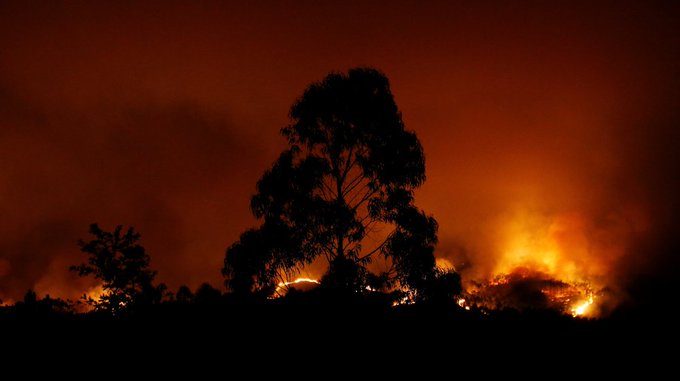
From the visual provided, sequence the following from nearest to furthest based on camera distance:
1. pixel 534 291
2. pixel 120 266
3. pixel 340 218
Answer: pixel 340 218 → pixel 120 266 → pixel 534 291

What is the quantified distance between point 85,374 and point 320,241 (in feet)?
27.1

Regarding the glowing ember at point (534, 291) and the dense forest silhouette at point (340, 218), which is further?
the glowing ember at point (534, 291)

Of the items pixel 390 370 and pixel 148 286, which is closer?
pixel 390 370

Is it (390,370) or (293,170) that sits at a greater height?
(293,170)

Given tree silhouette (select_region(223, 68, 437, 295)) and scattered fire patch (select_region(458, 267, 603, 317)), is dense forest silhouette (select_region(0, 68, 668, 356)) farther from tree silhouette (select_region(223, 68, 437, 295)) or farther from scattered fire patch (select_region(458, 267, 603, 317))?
scattered fire patch (select_region(458, 267, 603, 317))

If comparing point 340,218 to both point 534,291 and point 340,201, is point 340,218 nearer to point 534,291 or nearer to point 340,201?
point 340,201

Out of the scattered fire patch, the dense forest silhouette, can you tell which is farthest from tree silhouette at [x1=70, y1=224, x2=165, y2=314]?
the scattered fire patch

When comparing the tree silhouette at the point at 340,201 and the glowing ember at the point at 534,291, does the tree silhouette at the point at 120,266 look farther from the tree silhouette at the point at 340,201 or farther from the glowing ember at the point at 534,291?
the glowing ember at the point at 534,291

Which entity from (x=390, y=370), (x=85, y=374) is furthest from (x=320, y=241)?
(x=85, y=374)

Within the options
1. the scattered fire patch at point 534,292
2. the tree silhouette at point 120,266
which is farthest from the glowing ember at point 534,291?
the tree silhouette at point 120,266

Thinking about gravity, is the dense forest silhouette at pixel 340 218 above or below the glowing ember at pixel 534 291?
below

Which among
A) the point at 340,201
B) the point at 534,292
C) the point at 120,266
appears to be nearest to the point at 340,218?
the point at 340,201

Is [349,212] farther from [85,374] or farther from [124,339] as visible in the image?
[85,374]

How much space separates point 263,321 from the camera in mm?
12430
